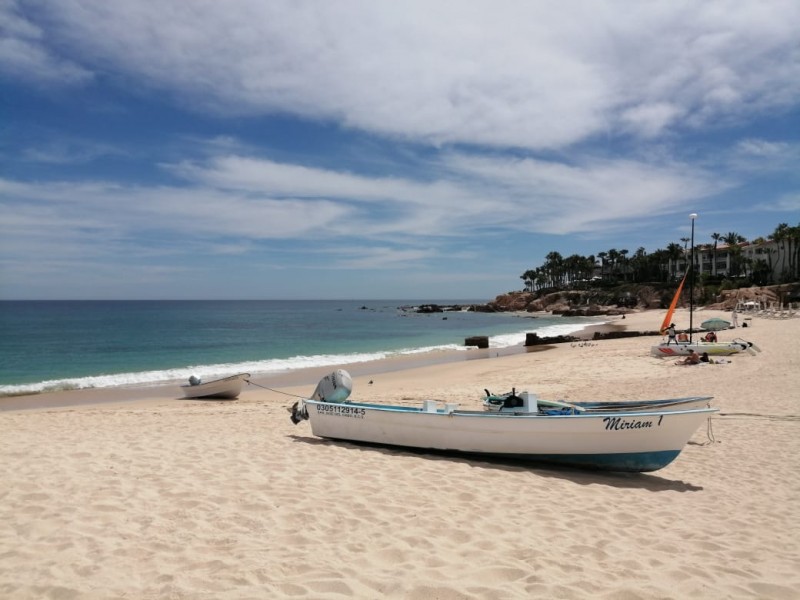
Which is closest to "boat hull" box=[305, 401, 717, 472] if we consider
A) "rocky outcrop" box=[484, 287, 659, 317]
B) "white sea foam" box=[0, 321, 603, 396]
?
"white sea foam" box=[0, 321, 603, 396]

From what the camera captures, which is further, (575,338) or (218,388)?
(575,338)

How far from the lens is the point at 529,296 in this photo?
132 meters

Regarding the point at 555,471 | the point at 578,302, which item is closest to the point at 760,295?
the point at 578,302

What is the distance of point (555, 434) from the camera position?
820 cm

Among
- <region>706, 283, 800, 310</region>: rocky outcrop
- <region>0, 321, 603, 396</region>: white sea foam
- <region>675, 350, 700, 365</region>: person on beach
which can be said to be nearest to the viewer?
<region>675, 350, 700, 365</region>: person on beach

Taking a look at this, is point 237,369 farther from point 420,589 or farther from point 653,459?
point 420,589

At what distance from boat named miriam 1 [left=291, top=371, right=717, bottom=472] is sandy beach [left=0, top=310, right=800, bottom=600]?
280mm

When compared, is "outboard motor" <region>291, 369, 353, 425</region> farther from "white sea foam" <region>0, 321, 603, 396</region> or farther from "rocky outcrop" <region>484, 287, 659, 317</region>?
"rocky outcrop" <region>484, 287, 659, 317</region>

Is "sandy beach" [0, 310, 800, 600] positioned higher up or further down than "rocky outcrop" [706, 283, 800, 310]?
further down

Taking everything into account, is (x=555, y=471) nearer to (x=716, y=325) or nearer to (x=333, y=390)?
(x=333, y=390)

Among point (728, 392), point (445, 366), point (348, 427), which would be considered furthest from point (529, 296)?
point (348, 427)

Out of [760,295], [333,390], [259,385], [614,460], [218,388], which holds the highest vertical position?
[760,295]

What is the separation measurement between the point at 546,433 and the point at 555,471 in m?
0.67

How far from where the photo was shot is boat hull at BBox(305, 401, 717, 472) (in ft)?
25.9
